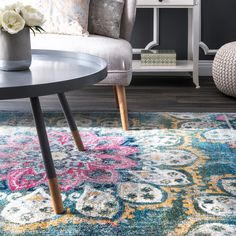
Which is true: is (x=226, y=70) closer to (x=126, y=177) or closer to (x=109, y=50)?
(x=109, y=50)

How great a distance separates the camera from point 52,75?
5.76 ft

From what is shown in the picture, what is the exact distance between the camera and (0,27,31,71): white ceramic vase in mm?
1836

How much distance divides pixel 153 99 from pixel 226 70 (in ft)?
1.55

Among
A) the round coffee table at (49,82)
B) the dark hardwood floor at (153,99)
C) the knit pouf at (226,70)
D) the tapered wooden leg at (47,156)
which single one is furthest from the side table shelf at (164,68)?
the tapered wooden leg at (47,156)

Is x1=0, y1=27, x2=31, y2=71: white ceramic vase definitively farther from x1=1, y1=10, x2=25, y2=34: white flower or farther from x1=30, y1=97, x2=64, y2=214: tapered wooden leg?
x1=30, y1=97, x2=64, y2=214: tapered wooden leg

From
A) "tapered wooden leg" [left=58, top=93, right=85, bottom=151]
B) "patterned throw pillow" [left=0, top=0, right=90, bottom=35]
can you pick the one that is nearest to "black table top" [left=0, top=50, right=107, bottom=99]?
"tapered wooden leg" [left=58, top=93, right=85, bottom=151]

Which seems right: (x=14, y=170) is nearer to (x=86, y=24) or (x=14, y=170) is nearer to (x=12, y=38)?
(x=12, y=38)

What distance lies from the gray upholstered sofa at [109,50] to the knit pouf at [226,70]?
0.77m

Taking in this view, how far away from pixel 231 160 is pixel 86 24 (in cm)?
126

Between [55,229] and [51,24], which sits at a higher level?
[51,24]

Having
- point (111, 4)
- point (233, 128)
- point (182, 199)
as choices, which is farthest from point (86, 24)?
point (182, 199)

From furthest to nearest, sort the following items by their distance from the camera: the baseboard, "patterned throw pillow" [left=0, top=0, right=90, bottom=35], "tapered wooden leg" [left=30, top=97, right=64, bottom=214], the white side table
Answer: the baseboard, the white side table, "patterned throw pillow" [left=0, top=0, right=90, bottom=35], "tapered wooden leg" [left=30, top=97, right=64, bottom=214]

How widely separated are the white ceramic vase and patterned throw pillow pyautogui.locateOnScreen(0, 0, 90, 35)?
3.61 ft

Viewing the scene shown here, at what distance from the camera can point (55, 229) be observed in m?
1.56
